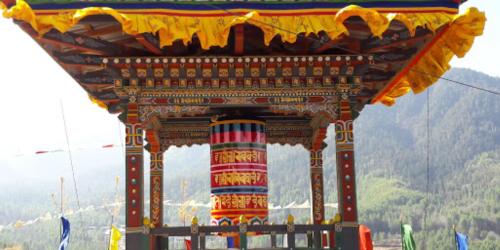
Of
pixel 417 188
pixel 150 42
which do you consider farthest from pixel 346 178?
pixel 417 188

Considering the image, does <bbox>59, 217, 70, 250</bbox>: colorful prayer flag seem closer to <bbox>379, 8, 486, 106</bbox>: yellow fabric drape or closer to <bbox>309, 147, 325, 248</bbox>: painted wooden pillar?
<bbox>309, 147, 325, 248</bbox>: painted wooden pillar

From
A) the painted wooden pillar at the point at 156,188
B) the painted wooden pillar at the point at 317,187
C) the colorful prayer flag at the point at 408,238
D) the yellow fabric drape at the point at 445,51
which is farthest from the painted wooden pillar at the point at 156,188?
the yellow fabric drape at the point at 445,51

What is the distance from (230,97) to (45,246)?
535 feet

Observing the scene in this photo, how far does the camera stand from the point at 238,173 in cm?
1270

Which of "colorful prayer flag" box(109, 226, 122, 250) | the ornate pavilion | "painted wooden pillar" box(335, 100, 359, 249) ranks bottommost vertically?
"colorful prayer flag" box(109, 226, 122, 250)

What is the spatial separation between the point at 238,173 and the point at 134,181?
7.41 ft

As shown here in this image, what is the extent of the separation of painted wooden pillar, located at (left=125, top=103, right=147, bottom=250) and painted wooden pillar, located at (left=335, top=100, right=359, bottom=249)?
3188 mm

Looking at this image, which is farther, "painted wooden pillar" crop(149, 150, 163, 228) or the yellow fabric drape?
"painted wooden pillar" crop(149, 150, 163, 228)

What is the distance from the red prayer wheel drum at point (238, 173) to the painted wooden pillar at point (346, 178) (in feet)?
6.23

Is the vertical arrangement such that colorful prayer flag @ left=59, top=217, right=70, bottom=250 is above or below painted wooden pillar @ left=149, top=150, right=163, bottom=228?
below

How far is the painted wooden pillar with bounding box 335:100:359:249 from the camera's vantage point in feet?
36.7

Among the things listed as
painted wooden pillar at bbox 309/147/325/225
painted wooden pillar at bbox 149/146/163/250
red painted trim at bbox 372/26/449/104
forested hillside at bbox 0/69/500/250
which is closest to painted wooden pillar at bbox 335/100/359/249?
red painted trim at bbox 372/26/449/104

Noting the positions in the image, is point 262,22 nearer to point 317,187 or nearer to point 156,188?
point 317,187

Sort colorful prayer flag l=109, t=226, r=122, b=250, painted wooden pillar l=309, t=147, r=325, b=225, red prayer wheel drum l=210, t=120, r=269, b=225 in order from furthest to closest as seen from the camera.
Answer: colorful prayer flag l=109, t=226, r=122, b=250 < painted wooden pillar l=309, t=147, r=325, b=225 < red prayer wheel drum l=210, t=120, r=269, b=225
